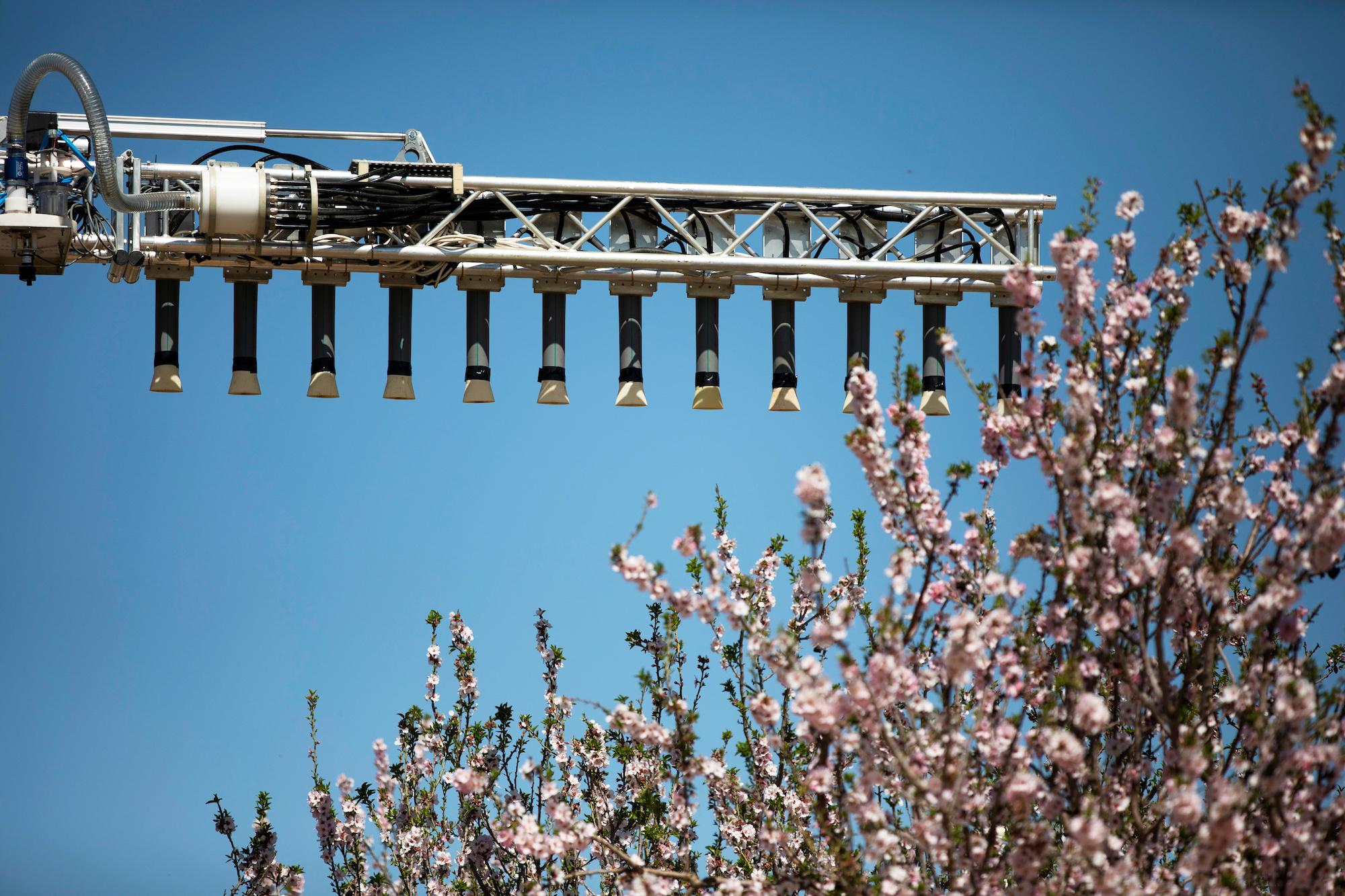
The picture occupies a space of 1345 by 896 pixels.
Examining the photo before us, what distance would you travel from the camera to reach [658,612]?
20.6 ft

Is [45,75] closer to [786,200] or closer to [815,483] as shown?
[786,200]

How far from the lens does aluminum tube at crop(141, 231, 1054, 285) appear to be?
22.5 feet

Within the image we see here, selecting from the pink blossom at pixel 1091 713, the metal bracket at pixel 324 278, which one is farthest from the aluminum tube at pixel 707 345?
the pink blossom at pixel 1091 713

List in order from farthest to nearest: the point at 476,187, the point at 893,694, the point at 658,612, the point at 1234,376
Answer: the point at 476,187 → the point at 658,612 → the point at 1234,376 → the point at 893,694

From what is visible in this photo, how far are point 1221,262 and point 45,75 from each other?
18.6 ft

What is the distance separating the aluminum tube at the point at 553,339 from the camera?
24.6 feet

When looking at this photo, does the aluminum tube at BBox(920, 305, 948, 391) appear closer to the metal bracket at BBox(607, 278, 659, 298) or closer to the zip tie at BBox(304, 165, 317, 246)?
the metal bracket at BBox(607, 278, 659, 298)

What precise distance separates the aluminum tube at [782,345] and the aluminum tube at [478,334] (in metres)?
1.73

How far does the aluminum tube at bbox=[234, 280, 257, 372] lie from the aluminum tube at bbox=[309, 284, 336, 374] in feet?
1.18

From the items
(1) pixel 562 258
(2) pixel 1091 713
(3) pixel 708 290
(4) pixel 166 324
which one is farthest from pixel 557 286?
(2) pixel 1091 713

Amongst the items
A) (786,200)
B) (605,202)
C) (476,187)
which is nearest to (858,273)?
(786,200)

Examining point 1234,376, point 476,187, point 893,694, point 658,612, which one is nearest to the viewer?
point 893,694

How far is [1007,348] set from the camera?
7996mm

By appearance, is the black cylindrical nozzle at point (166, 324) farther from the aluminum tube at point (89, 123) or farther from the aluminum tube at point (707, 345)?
the aluminum tube at point (707, 345)
